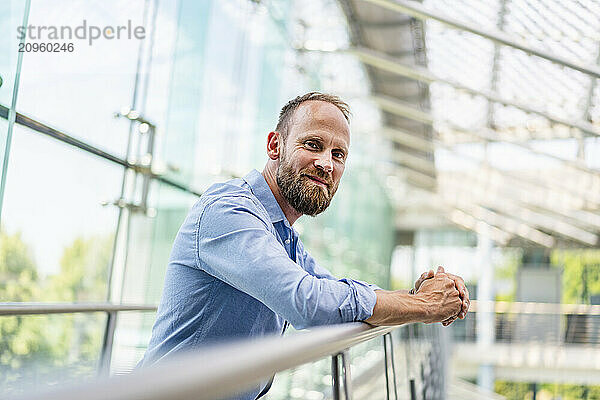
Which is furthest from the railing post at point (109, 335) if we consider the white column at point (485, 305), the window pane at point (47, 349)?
the white column at point (485, 305)

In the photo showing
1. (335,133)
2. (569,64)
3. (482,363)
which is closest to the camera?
(335,133)

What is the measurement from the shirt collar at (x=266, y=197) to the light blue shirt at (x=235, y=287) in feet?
0.19

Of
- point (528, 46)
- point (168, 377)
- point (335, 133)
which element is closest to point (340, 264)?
point (528, 46)

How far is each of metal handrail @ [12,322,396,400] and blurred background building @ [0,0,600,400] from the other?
397 millimetres

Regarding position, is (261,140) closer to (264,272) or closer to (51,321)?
(51,321)

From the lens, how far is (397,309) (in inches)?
59.2

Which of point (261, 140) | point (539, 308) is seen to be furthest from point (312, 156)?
point (539, 308)

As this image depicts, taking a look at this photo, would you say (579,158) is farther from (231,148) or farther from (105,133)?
(105,133)

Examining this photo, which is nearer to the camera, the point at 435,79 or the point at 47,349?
the point at 47,349

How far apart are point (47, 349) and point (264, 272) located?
1.81 metres

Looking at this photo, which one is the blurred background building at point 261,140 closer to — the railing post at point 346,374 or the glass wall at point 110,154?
the glass wall at point 110,154

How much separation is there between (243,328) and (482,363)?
598 inches

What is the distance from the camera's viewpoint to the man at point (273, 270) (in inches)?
52.6

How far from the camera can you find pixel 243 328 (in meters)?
1.48
